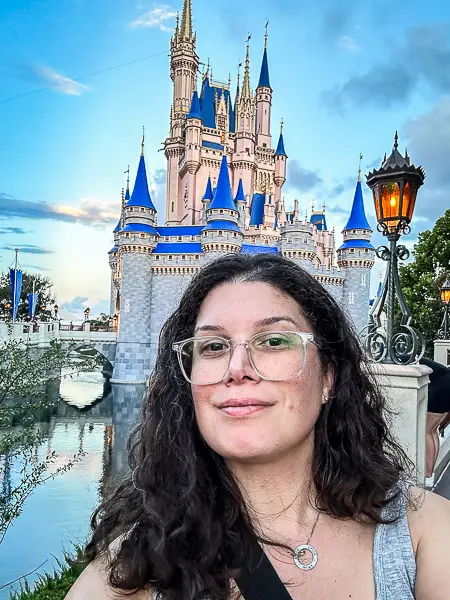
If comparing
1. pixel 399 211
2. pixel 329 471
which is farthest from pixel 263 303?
pixel 399 211

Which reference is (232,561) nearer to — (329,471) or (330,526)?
(330,526)

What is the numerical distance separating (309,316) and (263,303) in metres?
0.16

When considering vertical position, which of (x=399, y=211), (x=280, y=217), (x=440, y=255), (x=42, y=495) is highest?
(x=280, y=217)

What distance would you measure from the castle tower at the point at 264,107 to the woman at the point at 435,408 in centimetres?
3974

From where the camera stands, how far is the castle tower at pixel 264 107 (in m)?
40.0

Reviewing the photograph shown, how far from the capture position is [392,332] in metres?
3.50

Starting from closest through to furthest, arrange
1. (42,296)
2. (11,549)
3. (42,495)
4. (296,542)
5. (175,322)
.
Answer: (296,542)
(175,322)
(11,549)
(42,495)
(42,296)

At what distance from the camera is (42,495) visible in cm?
1026

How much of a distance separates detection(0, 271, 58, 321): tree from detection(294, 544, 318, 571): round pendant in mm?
32467

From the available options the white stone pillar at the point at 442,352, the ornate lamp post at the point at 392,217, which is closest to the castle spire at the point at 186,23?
the white stone pillar at the point at 442,352

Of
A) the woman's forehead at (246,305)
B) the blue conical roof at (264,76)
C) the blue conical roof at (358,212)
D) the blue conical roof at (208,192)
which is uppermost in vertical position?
the blue conical roof at (264,76)

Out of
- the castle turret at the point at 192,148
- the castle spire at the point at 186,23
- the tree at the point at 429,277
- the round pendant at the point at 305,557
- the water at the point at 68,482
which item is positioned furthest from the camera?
the castle spire at the point at 186,23

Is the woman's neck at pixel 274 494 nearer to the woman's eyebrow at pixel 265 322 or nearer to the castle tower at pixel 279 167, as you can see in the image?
the woman's eyebrow at pixel 265 322

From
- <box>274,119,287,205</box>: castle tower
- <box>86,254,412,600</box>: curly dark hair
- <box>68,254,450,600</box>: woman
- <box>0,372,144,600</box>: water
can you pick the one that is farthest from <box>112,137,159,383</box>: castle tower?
<box>68,254,450,600</box>: woman
